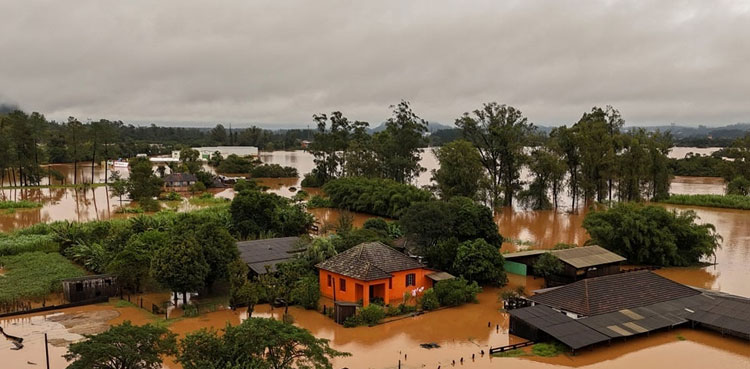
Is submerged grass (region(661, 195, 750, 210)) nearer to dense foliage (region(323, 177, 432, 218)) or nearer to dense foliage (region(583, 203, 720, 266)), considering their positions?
dense foliage (region(583, 203, 720, 266))

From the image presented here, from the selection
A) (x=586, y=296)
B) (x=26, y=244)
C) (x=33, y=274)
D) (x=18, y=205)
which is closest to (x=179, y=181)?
(x=18, y=205)

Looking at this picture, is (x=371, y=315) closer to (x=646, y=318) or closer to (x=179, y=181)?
(x=646, y=318)

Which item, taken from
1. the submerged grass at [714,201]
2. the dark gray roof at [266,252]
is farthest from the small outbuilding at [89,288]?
the submerged grass at [714,201]

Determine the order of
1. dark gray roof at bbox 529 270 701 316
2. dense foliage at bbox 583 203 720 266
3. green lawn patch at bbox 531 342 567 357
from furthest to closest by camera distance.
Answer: dense foliage at bbox 583 203 720 266 < dark gray roof at bbox 529 270 701 316 < green lawn patch at bbox 531 342 567 357

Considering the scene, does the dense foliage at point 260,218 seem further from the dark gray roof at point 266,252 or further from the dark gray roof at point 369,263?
the dark gray roof at point 369,263

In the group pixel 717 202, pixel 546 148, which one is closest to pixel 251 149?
pixel 546 148

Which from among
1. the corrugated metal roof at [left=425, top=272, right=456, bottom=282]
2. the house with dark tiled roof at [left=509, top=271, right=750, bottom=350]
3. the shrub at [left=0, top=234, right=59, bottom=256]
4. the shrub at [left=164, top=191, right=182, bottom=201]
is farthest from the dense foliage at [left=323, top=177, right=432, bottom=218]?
the shrub at [left=0, top=234, right=59, bottom=256]

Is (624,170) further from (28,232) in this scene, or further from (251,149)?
(251,149)
